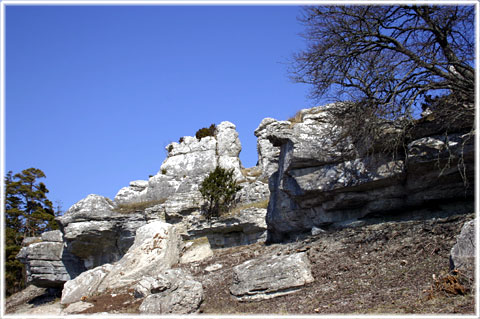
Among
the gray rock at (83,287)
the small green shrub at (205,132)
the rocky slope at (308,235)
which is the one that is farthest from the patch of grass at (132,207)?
Answer: the small green shrub at (205,132)

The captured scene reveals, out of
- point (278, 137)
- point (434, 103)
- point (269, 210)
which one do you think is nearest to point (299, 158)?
point (278, 137)

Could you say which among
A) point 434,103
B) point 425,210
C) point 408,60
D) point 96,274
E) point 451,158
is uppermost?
point 408,60

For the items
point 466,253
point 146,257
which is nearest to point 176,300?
point 466,253

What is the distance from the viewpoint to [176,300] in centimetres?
954

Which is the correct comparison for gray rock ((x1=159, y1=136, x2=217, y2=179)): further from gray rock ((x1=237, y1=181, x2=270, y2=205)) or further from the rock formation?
the rock formation

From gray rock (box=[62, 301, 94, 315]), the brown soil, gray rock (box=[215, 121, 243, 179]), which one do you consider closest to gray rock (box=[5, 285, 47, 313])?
gray rock (box=[62, 301, 94, 315])

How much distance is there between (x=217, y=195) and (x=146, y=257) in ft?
22.2

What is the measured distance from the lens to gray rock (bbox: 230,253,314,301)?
31.1 ft

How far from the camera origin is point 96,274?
1503cm

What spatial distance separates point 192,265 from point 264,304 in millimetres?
5608

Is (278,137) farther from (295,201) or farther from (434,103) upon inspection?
(434,103)

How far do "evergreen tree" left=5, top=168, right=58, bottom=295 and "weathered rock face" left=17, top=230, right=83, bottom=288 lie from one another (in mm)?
5567

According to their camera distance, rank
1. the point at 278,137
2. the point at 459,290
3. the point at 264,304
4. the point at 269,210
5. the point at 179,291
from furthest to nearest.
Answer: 1. the point at 269,210
2. the point at 278,137
3. the point at 179,291
4. the point at 264,304
5. the point at 459,290

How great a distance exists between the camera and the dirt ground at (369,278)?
727 centimetres
